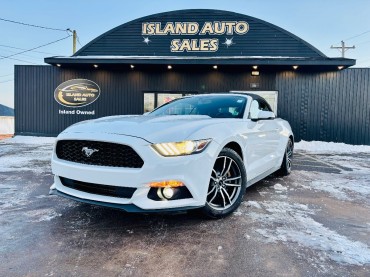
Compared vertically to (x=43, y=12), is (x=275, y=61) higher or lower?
lower

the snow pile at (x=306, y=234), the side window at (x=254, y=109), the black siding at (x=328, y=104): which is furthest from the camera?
the black siding at (x=328, y=104)

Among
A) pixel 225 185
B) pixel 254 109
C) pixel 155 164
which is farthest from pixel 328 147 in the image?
pixel 155 164

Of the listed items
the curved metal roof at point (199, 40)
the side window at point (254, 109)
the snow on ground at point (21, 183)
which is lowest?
the snow on ground at point (21, 183)

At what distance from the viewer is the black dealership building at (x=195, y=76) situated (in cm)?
1153

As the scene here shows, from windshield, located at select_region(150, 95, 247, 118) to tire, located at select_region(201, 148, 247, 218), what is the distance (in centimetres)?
76

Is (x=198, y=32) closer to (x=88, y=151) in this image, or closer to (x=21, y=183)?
(x=21, y=183)

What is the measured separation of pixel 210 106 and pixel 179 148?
1590mm

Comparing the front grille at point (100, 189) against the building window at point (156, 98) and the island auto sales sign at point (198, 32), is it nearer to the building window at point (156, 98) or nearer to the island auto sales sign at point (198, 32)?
the building window at point (156, 98)

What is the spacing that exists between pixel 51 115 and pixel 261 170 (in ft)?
37.7

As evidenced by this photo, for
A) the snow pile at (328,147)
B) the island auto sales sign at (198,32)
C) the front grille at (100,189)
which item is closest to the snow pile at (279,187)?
the front grille at (100,189)

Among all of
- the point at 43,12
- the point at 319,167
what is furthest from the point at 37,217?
the point at 43,12

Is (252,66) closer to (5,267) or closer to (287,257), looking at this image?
(287,257)

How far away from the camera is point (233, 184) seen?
321 cm

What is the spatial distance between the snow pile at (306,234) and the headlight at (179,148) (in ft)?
3.30
